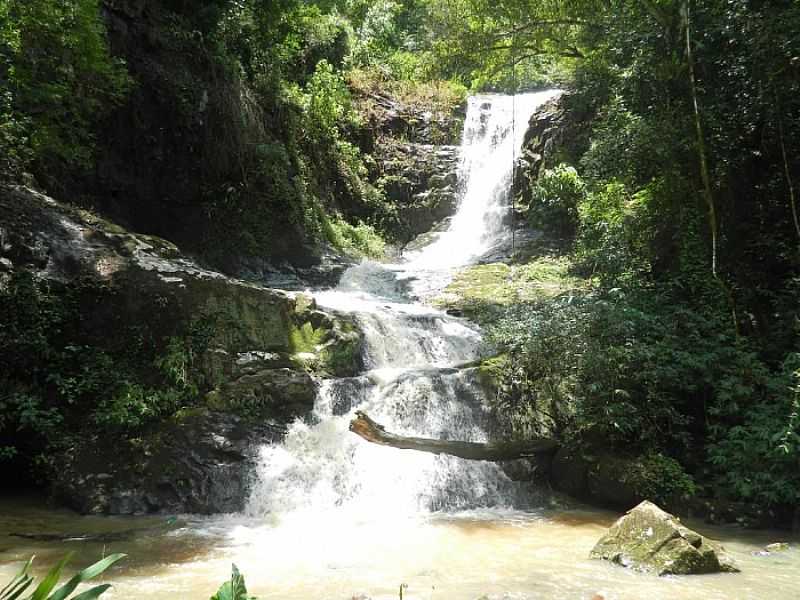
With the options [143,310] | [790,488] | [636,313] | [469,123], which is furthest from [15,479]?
[469,123]

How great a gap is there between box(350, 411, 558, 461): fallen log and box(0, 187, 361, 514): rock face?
2.26 meters

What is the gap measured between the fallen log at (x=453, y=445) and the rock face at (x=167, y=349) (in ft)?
7.41

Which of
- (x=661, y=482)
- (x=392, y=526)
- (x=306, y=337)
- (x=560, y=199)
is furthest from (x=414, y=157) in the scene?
(x=392, y=526)

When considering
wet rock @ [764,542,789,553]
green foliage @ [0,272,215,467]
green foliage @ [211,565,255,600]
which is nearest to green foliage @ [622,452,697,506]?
wet rock @ [764,542,789,553]

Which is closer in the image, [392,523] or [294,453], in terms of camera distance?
[392,523]

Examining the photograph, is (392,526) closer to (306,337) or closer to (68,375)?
(306,337)

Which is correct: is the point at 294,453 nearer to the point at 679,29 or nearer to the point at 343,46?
the point at 679,29

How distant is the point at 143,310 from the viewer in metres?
8.17

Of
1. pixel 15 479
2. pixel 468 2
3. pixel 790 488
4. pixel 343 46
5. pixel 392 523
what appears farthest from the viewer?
pixel 343 46

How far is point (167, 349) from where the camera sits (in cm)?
802

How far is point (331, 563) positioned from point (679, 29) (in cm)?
927

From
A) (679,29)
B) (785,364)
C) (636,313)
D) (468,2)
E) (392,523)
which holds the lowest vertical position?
(392,523)

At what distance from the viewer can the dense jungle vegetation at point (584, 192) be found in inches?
288

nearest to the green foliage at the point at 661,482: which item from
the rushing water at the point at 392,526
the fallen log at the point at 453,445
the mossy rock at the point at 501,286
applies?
the rushing water at the point at 392,526
